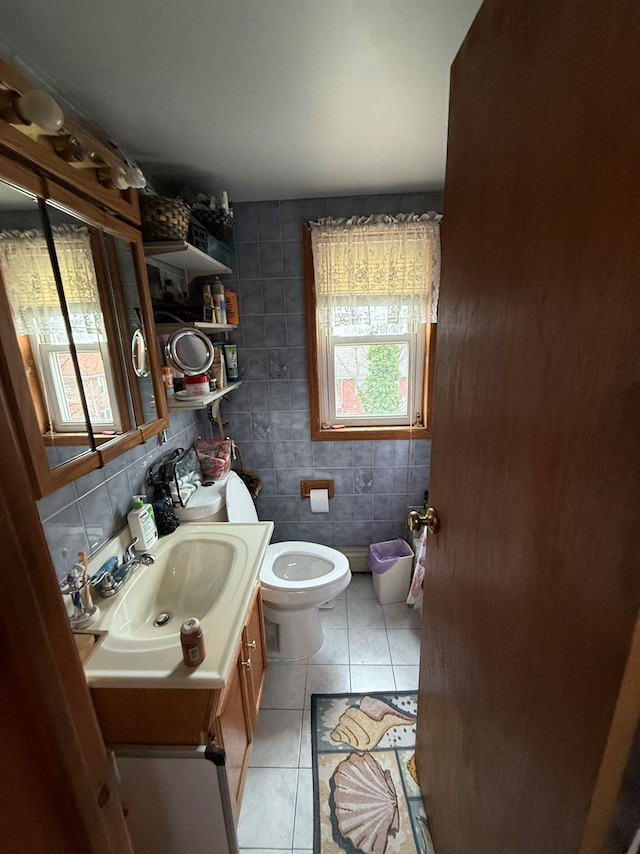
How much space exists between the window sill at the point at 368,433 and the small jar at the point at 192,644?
138 centimetres

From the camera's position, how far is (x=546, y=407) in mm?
440

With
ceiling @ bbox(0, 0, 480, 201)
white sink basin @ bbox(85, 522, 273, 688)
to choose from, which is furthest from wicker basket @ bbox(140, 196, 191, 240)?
white sink basin @ bbox(85, 522, 273, 688)

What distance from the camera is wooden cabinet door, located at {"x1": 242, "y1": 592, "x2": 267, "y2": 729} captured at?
47.7 inches

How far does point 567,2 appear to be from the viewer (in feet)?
1.19

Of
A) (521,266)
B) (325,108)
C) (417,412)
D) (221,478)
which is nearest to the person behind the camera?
(521,266)

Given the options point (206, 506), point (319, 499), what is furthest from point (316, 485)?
point (206, 506)

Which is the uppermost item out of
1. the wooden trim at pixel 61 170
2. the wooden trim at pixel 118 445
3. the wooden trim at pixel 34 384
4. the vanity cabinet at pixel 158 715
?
the wooden trim at pixel 61 170

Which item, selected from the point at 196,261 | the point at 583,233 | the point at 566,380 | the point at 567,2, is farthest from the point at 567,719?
the point at 196,261

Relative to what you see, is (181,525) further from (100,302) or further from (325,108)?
(325,108)

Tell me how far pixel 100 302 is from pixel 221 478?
99cm

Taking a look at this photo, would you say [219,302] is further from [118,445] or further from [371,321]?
[118,445]

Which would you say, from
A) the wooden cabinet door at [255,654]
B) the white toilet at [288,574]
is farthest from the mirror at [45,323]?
the wooden cabinet door at [255,654]

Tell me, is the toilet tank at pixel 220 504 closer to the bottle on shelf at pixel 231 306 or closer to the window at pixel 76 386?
the window at pixel 76 386

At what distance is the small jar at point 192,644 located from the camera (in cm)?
81
